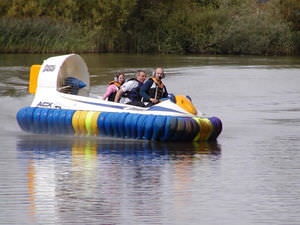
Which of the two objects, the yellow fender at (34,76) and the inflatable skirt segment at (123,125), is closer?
the inflatable skirt segment at (123,125)

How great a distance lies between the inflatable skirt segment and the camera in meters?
11.1

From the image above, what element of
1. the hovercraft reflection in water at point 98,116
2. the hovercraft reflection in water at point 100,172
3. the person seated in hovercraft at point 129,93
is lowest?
the hovercraft reflection in water at point 100,172

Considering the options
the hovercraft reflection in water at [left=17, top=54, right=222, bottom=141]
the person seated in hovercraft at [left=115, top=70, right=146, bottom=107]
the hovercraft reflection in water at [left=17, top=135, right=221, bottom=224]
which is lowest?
the hovercraft reflection in water at [left=17, top=135, right=221, bottom=224]

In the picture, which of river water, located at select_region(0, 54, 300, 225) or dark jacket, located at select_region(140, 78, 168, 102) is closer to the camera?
river water, located at select_region(0, 54, 300, 225)

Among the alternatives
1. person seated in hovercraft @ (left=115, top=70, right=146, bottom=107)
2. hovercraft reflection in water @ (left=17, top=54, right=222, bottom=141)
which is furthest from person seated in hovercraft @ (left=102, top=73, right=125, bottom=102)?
hovercraft reflection in water @ (left=17, top=54, right=222, bottom=141)

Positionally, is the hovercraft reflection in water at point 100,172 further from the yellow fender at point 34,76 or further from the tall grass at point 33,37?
the tall grass at point 33,37

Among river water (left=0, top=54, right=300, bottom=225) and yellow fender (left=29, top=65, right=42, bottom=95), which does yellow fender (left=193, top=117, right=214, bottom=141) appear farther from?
yellow fender (left=29, top=65, right=42, bottom=95)

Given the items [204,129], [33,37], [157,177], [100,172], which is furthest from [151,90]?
[33,37]

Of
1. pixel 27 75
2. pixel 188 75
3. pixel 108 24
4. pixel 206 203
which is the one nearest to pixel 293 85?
pixel 188 75

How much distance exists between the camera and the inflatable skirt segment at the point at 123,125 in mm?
11062

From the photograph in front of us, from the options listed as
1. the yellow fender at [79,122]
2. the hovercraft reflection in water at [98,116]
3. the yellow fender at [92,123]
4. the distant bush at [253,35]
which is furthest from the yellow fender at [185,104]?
the distant bush at [253,35]

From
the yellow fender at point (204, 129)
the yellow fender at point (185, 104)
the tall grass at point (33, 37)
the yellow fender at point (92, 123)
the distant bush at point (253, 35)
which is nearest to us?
the yellow fender at point (204, 129)

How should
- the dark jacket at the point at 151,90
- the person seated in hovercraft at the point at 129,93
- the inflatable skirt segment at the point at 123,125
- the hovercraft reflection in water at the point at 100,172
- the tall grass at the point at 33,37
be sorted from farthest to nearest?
the tall grass at the point at 33,37
the person seated in hovercraft at the point at 129,93
the dark jacket at the point at 151,90
the inflatable skirt segment at the point at 123,125
the hovercraft reflection in water at the point at 100,172

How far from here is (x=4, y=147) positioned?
35.8 ft
